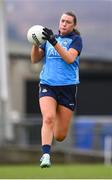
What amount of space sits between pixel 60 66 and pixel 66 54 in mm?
299

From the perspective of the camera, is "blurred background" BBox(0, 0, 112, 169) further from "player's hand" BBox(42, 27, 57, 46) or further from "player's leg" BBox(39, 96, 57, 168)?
"player's hand" BBox(42, 27, 57, 46)

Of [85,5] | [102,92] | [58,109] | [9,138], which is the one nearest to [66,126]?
[58,109]

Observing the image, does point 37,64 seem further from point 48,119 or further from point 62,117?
point 48,119

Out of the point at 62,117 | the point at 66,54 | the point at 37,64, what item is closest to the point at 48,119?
the point at 62,117

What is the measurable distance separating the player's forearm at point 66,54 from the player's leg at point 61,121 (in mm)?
758

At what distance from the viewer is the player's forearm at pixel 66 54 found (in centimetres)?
1150

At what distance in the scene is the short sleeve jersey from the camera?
11867mm

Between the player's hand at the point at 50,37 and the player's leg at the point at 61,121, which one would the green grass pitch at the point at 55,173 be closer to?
the player's leg at the point at 61,121

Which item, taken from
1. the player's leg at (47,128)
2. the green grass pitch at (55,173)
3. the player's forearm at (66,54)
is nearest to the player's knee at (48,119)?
the player's leg at (47,128)

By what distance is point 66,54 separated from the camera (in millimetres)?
11633

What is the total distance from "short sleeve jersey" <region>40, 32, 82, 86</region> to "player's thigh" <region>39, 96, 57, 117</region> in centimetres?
22

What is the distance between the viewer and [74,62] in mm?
11961

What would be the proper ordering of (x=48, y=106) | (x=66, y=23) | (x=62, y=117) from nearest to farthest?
1. (x=48, y=106)
2. (x=66, y=23)
3. (x=62, y=117)

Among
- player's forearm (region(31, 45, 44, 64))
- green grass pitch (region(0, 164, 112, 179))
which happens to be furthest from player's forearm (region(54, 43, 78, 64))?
green grass pitch (region(0, 164, 112, 179))
